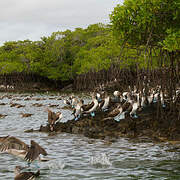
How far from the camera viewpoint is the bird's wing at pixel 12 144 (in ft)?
31.2

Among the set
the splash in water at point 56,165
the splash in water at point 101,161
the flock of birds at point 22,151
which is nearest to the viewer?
the flock of birds at point 22,151

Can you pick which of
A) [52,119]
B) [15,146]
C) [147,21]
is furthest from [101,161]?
[52,119]

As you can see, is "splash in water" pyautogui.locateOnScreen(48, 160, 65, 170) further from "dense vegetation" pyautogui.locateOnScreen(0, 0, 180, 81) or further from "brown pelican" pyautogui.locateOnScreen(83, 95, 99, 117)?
"dense vegetation" pyautogui.locateOnScreen(0, 0, 180, 81)

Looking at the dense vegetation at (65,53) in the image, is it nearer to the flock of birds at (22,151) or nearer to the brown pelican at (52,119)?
the brown pelican at (52,119)

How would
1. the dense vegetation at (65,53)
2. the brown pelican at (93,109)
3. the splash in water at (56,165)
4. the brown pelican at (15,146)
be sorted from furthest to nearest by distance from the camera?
the dense vegetation at (65,53) → the brown pelican at (93,109) → the splash in water at (56,165) → the brown pelican at (15,146)

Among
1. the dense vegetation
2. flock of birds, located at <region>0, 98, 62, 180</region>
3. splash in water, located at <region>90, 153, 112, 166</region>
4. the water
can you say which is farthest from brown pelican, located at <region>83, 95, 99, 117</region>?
the dense vegetation

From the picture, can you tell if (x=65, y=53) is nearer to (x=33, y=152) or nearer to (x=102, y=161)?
(x=102, y=161)

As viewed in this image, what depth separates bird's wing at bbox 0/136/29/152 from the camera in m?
9.52

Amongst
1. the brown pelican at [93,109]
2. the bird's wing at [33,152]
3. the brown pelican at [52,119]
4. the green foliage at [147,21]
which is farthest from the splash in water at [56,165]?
the brown pelican at [93,109]

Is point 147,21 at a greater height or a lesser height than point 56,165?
greater

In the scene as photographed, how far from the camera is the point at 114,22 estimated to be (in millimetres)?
16641

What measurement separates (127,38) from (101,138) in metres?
4.68

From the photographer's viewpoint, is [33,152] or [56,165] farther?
[56,165]

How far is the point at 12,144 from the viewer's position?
9688mm
